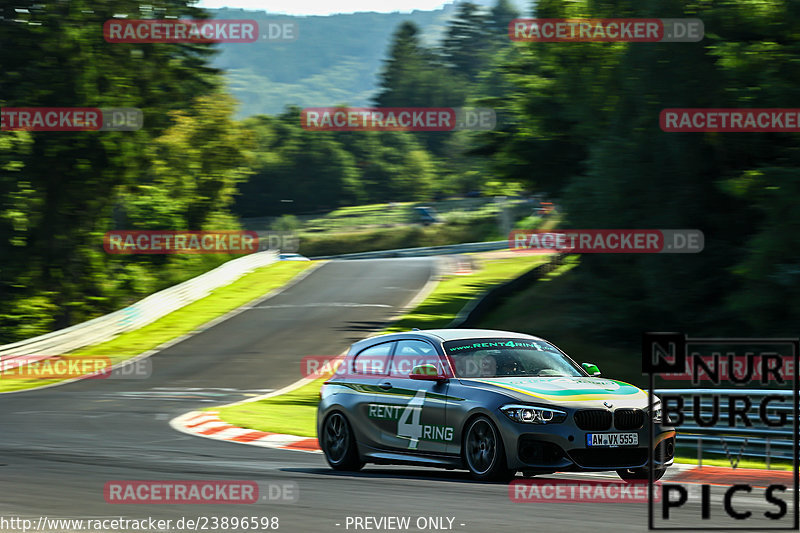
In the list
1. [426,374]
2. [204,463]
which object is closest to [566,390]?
[426,374]

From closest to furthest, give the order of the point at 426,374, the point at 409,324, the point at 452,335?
the point at 426,374 → the point at 452,335 → the point at 409,324

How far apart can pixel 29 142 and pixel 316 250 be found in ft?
163

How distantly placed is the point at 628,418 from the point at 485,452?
1279mm

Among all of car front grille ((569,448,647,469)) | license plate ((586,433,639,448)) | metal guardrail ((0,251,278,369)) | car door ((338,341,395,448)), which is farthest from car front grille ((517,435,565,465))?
metal guardrail ((0,251,278,369))

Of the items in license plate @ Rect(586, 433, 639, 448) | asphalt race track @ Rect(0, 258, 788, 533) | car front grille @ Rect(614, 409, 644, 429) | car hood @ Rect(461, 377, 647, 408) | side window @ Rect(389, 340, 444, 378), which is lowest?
asphalt race track @ Rect(0, 258, 788, 533)

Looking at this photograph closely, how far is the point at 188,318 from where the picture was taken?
36.1 m

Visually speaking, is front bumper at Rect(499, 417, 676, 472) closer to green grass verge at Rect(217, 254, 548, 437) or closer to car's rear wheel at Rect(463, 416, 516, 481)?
car's rear wheel at Rect(463, 416, 516, 481)

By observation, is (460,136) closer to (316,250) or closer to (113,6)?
(316,250)

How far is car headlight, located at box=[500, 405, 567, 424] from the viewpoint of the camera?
9.50 meters

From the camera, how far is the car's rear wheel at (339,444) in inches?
449

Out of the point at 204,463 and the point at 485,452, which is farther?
the point at 204,463

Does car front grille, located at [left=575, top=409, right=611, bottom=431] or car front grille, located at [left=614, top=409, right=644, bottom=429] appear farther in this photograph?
car front grille, located at [left=614, top=409, right=644, bottom=429]

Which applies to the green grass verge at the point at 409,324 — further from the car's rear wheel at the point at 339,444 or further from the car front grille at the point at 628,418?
the car front grille at the point at 628,418

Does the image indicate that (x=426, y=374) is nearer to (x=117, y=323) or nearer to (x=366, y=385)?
(x=366, y=385)
